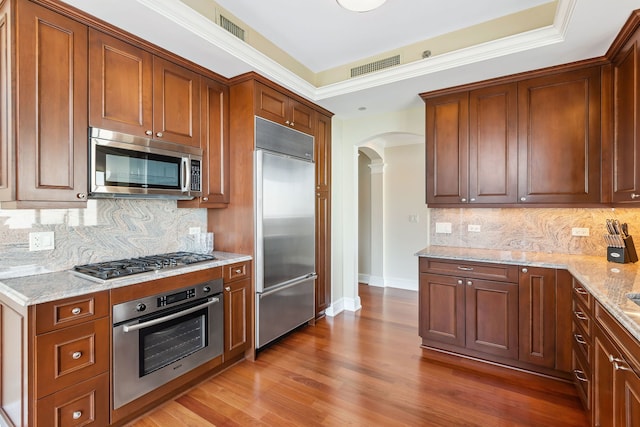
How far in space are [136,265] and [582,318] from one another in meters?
3.08

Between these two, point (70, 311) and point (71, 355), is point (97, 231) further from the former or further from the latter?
point (71, 355)

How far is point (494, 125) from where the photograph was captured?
2.96 metres

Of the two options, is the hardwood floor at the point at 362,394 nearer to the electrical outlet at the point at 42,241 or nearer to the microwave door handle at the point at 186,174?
the electrical outlet at the point at 42,241

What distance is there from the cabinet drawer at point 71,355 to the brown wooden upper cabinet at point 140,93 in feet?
4.21

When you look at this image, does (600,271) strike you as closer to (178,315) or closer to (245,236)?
(245,236)

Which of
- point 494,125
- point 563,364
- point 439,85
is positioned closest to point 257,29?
point 439,85

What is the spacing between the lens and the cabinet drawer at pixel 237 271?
8.63 ft

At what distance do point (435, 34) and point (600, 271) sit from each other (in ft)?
7.46

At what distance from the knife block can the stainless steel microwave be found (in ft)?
11.1

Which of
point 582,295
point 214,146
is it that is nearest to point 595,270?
point 582,295

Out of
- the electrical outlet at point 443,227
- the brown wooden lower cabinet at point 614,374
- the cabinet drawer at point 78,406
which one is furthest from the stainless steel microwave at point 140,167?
the brown wooden lower cabinet at point 614,374

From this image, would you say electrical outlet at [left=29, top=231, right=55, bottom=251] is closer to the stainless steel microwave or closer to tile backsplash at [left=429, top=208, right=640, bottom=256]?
the stainless steel microwave

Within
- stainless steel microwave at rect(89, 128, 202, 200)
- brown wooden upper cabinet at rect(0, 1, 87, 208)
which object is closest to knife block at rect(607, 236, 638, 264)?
stainless steel microwave at rect(89, 128, 202, 200)

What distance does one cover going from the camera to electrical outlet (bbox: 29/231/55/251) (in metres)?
2.04
